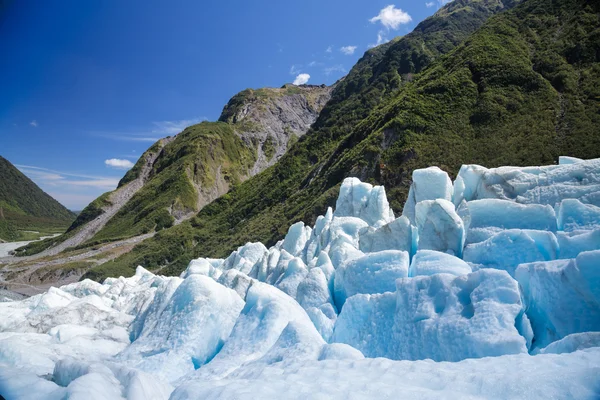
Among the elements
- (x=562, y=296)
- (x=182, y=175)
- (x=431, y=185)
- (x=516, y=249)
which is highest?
(x=182, y=175)

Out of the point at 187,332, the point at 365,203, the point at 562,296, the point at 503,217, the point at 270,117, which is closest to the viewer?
the point at 562,296

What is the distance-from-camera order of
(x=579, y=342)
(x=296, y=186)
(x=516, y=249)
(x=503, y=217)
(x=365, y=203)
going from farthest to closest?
(x=296, y=186) → (x=365, y=203) → (x=503, y=217) → (x=516, y=249) → (x=579, y=342)

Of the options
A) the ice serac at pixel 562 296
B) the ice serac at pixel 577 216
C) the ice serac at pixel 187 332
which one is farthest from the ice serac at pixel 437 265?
the ice serac at pixel 187 332

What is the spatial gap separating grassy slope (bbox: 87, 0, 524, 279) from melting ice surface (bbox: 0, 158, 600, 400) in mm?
28971

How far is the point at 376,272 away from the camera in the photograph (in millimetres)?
8734

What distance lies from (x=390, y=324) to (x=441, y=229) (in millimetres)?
4504

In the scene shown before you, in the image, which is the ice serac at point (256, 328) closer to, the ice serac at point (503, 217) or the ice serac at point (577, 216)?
the ice serac at point (503, 217)

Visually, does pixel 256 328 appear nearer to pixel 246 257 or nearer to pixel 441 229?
pixel 441 229

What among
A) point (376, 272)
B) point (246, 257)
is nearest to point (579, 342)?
point (376, 272)

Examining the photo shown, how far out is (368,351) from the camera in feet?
22.1

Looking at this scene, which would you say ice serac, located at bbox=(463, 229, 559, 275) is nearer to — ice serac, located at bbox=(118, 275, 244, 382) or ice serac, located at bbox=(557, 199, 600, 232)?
ice serac, located at bbox=(557, 199, 600, 232)

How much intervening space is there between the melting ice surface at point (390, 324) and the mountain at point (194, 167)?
3246 inches

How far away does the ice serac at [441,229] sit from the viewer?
9992mm

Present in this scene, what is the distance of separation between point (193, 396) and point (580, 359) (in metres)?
4.02
